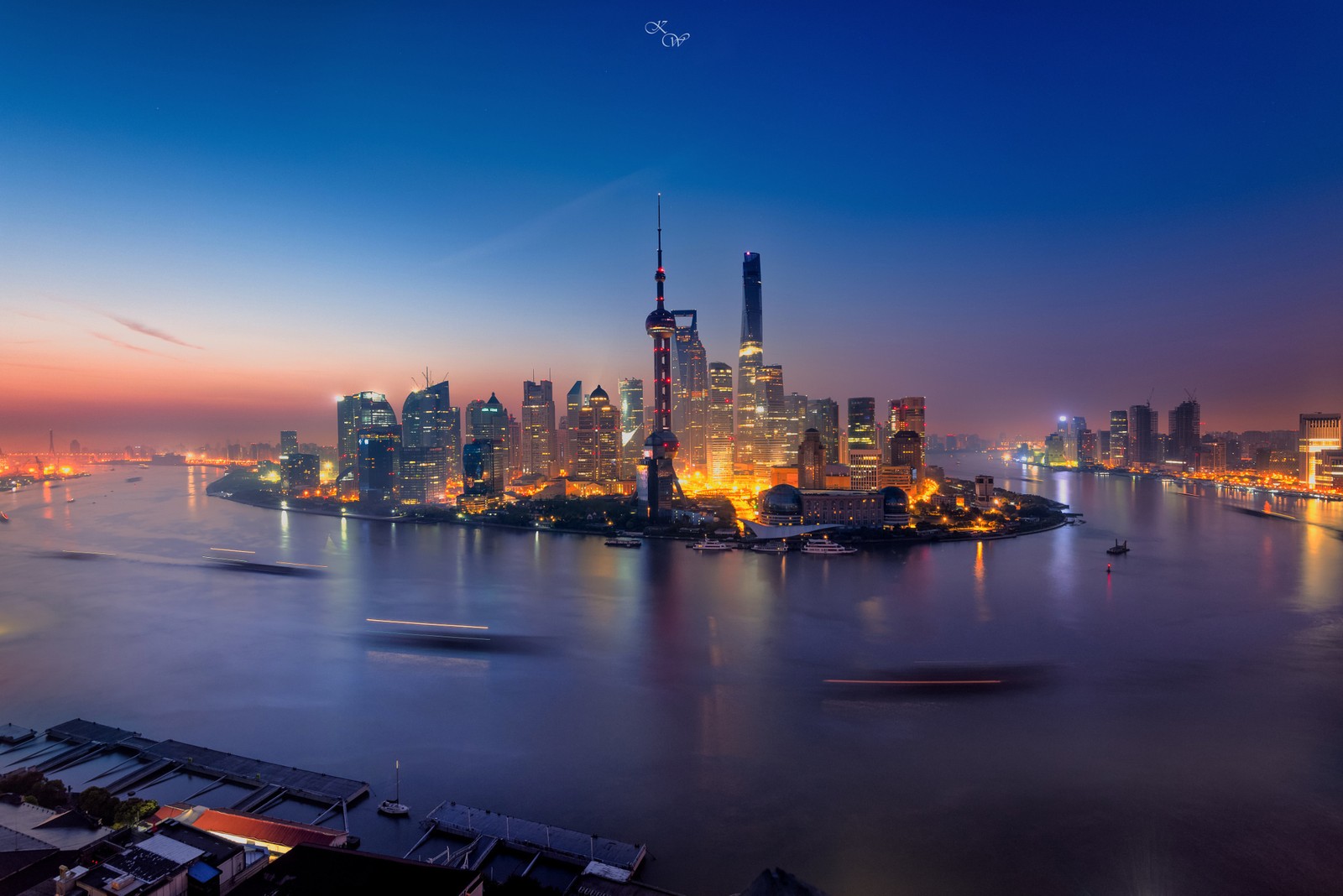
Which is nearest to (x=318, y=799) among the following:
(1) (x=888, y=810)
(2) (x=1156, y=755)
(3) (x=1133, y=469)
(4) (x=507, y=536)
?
(1) (x=888, y=810)

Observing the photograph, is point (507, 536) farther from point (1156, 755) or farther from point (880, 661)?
point (1156, 755)

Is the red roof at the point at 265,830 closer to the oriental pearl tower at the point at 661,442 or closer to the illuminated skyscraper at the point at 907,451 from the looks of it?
the oriental pearl tower at the point at 661,442

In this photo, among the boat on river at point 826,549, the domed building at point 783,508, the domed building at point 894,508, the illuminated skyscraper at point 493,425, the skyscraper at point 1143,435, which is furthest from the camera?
the skyscraper at point 1143,435

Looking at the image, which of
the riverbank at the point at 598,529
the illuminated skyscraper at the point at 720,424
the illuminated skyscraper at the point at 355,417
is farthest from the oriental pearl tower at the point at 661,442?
the illuminated skyscraper at the point at 355,417

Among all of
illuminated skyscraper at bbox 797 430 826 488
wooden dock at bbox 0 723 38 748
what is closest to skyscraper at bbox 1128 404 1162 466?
illuminated skyscraper at bbox 797 430 826 488

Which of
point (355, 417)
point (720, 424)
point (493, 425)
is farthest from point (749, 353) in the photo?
point (355, 417)

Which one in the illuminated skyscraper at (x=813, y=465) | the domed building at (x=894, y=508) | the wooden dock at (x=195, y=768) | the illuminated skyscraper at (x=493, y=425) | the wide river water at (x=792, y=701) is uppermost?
the illuminated skyscraper at (x=493, y=425)

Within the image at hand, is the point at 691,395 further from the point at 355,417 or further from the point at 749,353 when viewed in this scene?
the point at 355,417
